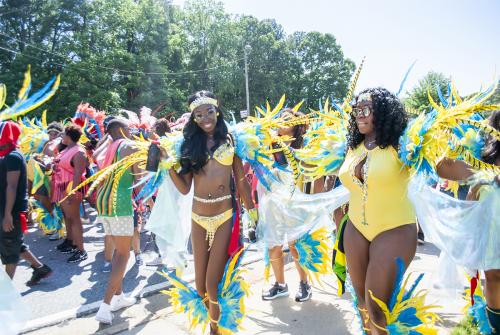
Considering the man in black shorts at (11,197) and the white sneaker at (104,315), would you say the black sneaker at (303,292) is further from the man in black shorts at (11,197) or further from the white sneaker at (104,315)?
the man in black shorts at (11,197)

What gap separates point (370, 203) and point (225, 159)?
48.2 inches

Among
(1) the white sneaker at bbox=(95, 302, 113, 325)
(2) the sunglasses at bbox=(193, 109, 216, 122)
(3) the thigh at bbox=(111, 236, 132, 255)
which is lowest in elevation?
(1) the white sneaker at bbox=(95, 302, 113, 325)

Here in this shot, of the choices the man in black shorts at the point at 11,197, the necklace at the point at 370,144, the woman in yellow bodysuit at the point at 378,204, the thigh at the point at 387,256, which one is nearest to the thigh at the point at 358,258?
the woman in yellow bodysuit at the point at 378,204

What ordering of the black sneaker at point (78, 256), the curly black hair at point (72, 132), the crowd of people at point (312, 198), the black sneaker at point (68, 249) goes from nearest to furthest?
1. the crowd of people at point (312, 198)
2. the curly black hair at point (72, 132)
3. the black sneaker at point (78, 256)
4. the black sneaker at point (68, 249)

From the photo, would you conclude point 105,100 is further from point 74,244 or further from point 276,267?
point 276,267

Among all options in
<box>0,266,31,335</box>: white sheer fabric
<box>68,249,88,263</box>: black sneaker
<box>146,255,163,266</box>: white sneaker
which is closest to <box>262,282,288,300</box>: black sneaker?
<box>146,255,163,266</box>: white sneaker

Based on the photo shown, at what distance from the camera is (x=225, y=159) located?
3.09m

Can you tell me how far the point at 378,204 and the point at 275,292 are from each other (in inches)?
82.5

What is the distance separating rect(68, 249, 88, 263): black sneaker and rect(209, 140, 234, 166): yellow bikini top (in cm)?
381

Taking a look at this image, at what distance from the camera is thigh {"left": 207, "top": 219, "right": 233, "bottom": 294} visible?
2945 mm

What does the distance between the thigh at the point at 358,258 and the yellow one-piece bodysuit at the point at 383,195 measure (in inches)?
1.9

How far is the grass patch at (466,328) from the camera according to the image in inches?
121

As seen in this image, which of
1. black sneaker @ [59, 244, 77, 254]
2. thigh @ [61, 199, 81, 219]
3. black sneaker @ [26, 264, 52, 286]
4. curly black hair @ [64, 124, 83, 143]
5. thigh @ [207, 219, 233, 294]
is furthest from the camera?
black sneaker @ [59, 244, 77, 254]

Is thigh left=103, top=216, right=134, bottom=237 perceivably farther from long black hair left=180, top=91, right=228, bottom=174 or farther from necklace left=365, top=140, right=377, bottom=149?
necklace left=365, top=140, right=377, bottom=149
